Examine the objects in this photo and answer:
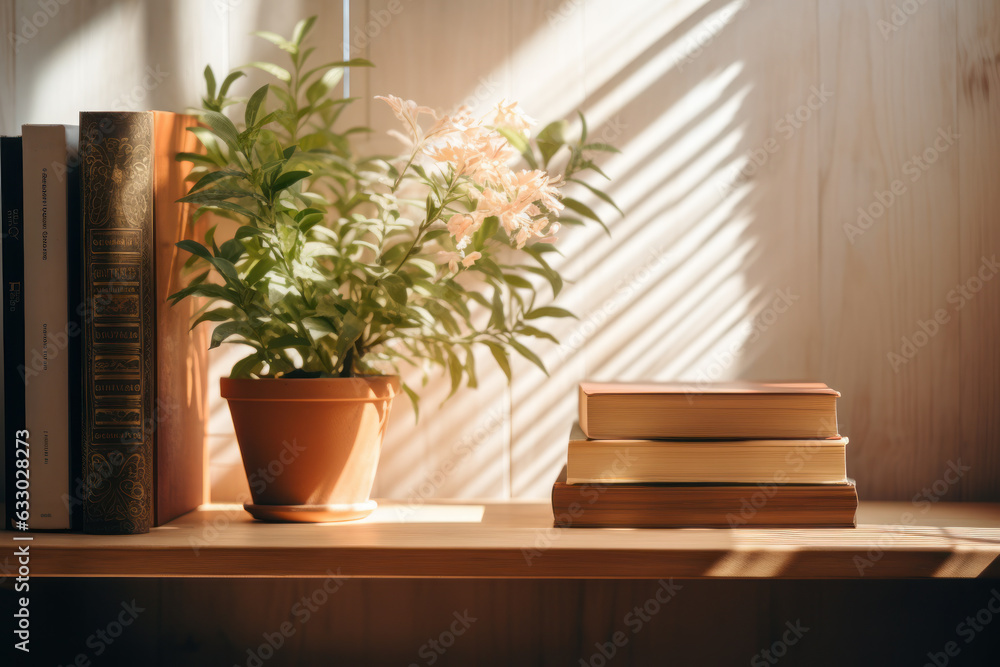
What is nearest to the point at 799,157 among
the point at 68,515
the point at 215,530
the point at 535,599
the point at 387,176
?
the point at 387,176

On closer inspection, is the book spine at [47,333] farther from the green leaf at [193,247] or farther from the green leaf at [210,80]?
the green leaf at [210,80]

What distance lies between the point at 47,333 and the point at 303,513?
12.9 inches

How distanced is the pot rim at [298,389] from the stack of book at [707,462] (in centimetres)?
24

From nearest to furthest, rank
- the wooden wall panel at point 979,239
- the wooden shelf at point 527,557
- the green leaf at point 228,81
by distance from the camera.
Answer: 1. the wooden shelf at point 527,557
2. the green leaf at point 228,81
3. the wooden wall panel at point 979,239

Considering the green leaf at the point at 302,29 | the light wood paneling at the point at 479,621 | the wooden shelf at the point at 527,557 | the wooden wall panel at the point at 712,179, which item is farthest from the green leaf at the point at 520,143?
the light wood paneling at the point at 479,621

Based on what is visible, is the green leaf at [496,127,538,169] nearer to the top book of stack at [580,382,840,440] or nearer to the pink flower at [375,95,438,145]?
the pink flower at [375,95,438,145]

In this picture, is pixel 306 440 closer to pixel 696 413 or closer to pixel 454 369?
pixel 454 369

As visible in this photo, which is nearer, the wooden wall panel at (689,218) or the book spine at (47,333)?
the book spine at (47,333)

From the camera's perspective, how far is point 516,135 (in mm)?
904

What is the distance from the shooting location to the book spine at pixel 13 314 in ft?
2.60

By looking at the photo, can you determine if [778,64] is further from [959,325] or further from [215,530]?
[215,530]

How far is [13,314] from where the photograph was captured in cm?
80

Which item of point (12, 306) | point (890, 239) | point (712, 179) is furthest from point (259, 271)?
point (890, 239)

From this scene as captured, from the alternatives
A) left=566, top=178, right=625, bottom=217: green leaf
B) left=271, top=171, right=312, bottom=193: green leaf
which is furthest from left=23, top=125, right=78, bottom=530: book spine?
left=566, top=178, right=625, bottom=217: green leaf
